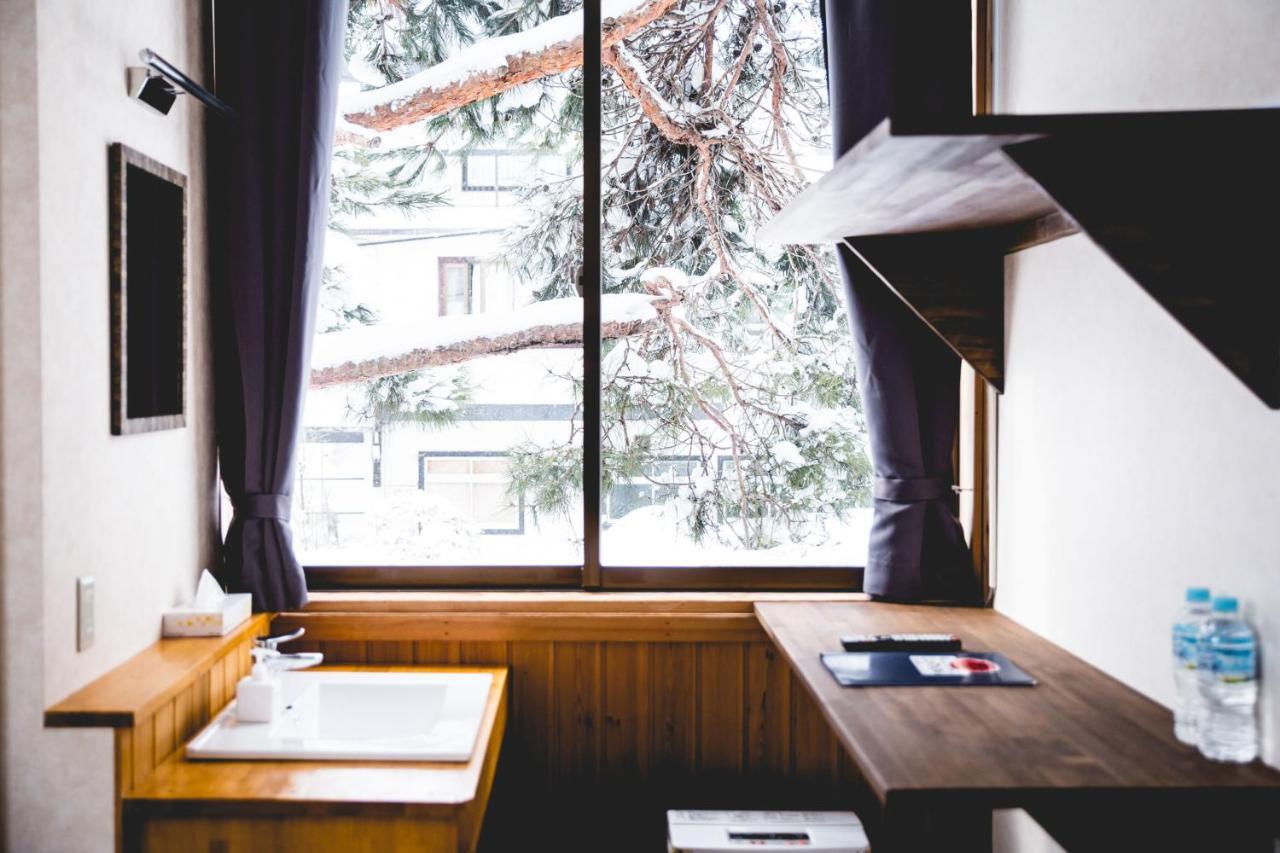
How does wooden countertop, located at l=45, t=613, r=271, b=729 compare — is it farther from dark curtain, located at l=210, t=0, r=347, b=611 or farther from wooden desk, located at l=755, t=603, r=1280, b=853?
wooden desk, located at l=755, t=603, r=1280, b=853

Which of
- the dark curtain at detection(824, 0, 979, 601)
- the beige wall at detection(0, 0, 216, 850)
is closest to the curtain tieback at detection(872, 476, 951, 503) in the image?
the dark curtain at detection(824, 0, 979, 601)

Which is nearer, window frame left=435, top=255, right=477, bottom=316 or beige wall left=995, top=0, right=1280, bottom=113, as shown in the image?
beige wall left=995, top=0, right=1280, bottom=113

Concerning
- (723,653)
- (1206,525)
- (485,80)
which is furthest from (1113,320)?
(485,80)

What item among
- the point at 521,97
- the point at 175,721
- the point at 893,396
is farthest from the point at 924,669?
the point at 521,97

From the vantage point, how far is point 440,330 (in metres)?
2.47

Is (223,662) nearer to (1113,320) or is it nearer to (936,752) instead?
(936,752)

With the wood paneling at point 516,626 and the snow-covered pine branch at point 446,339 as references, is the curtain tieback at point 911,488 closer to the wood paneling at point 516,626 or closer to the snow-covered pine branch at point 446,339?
the wood paneling at point 516,626

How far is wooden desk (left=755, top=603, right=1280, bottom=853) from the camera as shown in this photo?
1.25 metres

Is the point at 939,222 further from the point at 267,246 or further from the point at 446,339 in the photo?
the point at 267,246

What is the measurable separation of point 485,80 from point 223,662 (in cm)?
147

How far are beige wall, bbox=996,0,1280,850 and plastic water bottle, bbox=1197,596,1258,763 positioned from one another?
0.07 ft

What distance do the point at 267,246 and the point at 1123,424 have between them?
181 centimetres

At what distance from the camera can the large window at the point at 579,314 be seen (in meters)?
2.45

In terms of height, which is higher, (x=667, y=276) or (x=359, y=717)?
(x=667, y=276)
